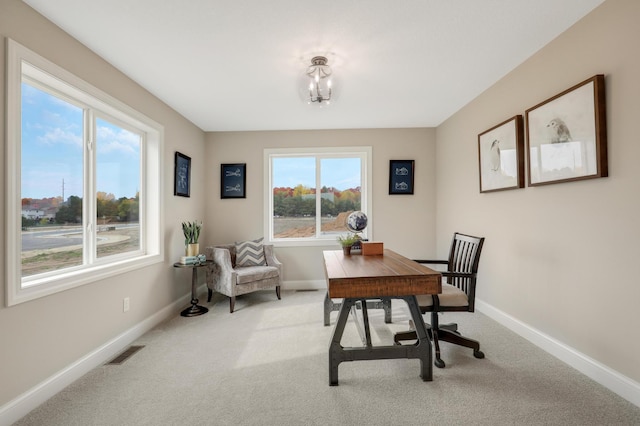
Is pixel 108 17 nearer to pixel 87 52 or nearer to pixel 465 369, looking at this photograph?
pixel 87 52

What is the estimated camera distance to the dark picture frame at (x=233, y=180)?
14.7ft

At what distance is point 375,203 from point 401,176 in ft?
1.84

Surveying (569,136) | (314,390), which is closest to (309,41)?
(569,136)

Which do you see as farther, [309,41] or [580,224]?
[309,41]

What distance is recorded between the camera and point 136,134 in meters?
3.08

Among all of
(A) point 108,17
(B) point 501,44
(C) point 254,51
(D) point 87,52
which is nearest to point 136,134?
(D) point 87,52

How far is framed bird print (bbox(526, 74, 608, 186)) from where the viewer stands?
186cm

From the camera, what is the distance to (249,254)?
402cm

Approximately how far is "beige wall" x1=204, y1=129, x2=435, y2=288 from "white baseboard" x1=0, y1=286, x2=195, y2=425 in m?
1.79

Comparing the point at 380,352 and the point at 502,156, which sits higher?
the point at 502,156

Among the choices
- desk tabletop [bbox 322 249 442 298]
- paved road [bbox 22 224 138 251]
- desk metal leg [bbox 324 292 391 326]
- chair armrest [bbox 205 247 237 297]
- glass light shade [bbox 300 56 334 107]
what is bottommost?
desk metal leg [bbox 324 292 391 326]

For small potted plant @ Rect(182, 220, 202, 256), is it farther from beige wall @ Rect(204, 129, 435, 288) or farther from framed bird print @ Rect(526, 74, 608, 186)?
framed bird print @ Rect(526, 74, 608, 186)

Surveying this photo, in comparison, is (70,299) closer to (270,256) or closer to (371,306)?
(270,256)

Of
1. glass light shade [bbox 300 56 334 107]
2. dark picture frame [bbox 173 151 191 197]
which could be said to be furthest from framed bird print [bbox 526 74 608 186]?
dark picture frame [bbox 173 151 191 197]
